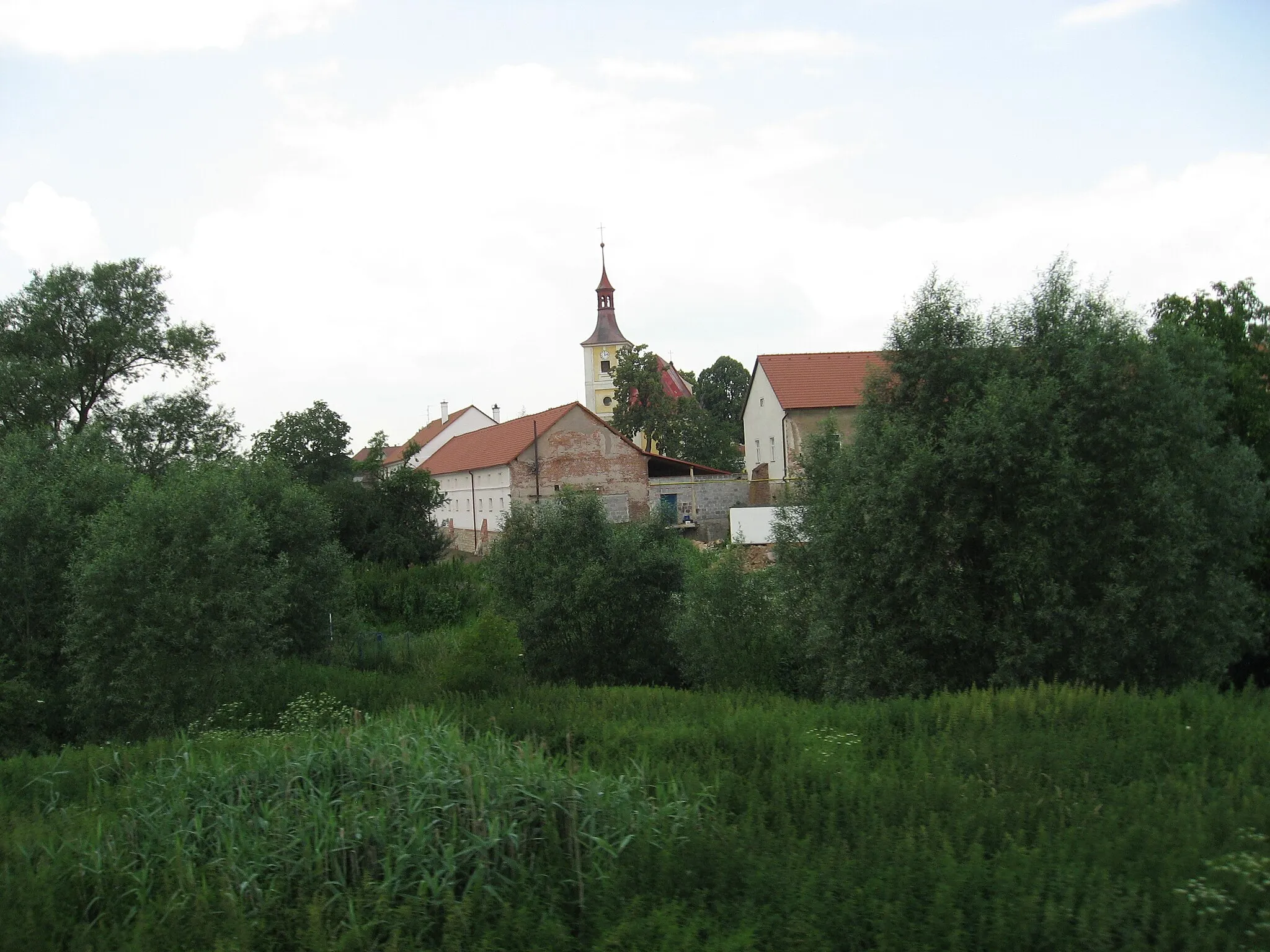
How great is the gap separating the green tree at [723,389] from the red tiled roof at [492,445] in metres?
34.9

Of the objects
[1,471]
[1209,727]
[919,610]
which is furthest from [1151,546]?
[1,471]

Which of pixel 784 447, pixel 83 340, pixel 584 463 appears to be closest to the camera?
pixel 83 340

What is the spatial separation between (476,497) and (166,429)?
1954cm

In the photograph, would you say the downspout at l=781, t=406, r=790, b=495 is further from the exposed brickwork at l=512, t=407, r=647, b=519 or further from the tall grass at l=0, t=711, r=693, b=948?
the tall grass at l=0, t=711, r=693, b=948

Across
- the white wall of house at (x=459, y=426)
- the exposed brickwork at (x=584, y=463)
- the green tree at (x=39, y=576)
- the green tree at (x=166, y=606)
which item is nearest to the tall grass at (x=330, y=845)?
the green tree at (x=166, y=606)

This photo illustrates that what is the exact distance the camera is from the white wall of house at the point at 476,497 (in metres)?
50.0

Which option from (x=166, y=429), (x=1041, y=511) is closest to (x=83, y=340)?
(x=166, y=429)

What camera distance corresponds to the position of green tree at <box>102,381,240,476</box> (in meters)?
37.1

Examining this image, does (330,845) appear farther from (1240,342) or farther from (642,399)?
(642,399)

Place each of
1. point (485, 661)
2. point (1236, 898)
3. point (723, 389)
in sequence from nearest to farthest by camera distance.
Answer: point (1236, 898) → point (485, 661) → point (723, 389)

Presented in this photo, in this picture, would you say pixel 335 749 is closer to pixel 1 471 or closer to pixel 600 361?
pixel 1 471

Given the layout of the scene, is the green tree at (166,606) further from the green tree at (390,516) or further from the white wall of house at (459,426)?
the white wall of house at (459,426)

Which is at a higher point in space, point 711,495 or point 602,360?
point 602,360

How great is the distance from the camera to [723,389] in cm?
9706
